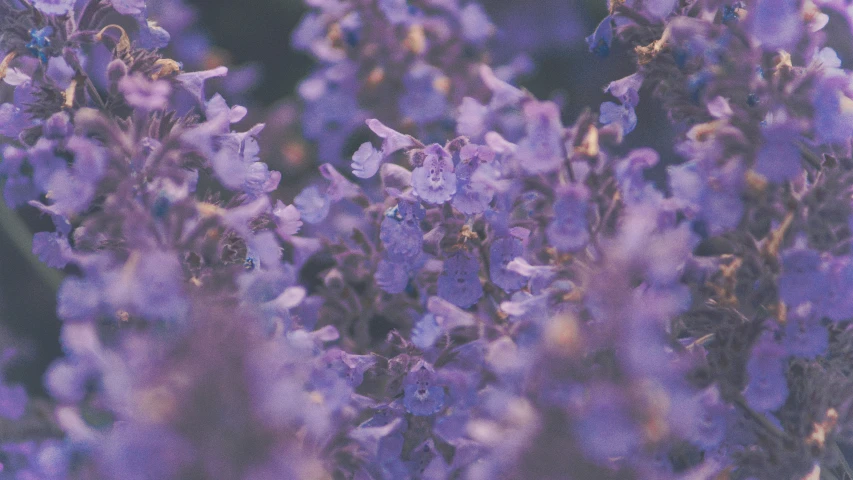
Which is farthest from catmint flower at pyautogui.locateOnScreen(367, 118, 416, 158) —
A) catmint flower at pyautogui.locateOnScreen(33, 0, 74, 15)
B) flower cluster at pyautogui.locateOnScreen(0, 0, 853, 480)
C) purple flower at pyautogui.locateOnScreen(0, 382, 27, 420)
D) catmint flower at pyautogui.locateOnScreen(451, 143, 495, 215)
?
purple flower at pyautogui.locateOnScreen(0, 382, 27, 420)

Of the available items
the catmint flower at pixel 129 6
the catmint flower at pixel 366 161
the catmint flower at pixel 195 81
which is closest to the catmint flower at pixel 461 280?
the catmint flower at pixel 366 161

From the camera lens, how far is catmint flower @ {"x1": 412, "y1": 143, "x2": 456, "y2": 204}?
3.39ft

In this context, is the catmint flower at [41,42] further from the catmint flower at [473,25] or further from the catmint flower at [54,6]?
the catmint flower at [473,25]

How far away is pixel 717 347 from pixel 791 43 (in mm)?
321

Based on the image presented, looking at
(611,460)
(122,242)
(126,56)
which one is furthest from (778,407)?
(126,56)

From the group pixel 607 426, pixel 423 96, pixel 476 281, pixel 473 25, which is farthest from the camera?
pixel 473 25

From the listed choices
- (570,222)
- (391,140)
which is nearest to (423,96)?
(391,140)

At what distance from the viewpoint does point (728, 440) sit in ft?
3.15

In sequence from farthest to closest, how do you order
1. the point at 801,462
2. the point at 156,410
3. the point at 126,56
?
the point at 126,56 → the point at 801,462 → the point at 156,410

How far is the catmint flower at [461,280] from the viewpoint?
103 centimetres

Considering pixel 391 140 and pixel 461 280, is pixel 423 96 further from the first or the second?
pixel 461 280

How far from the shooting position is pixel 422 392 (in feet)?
3.31

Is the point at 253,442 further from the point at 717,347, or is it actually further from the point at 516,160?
the point at 717,347

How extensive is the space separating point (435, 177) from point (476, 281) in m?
0.13
